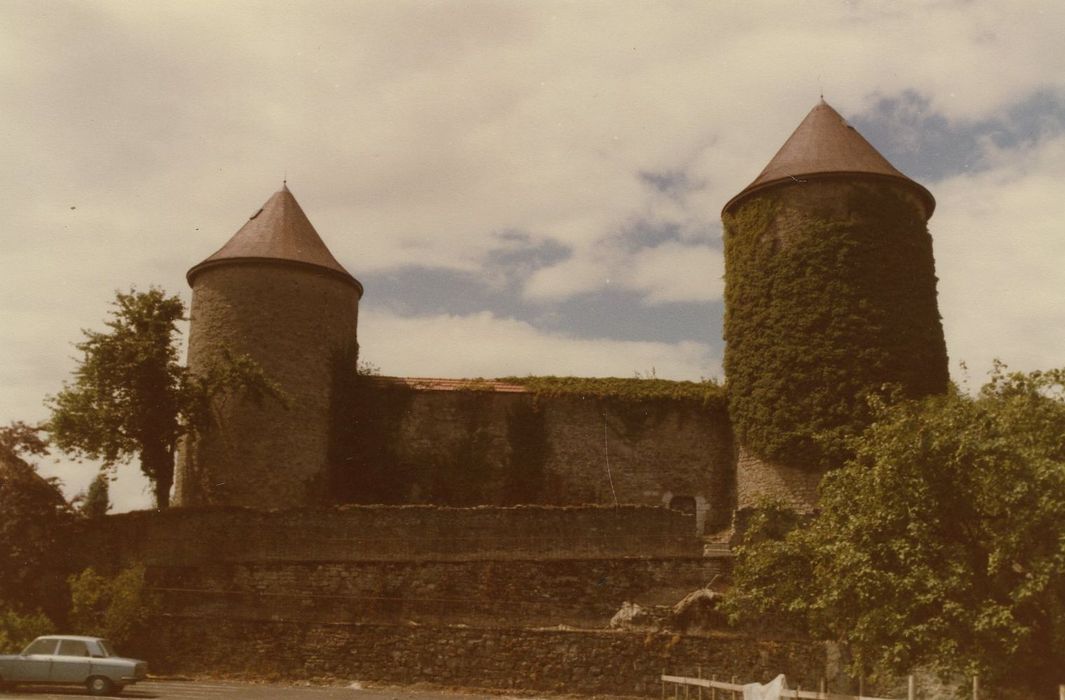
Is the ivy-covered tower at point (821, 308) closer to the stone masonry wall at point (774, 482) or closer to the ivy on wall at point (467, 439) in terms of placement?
the stone masonry wall at point (774, 482)

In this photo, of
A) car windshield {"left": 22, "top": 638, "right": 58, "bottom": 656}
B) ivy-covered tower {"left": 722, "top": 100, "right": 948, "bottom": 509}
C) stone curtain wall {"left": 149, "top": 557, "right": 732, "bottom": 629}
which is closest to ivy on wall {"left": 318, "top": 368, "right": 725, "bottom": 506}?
ivy-covered tower {"left": 722, "top": 100, "right": 948, "bottom": 509}

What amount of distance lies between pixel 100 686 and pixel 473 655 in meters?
6.39

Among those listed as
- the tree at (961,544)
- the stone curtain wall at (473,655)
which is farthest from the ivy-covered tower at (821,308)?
the tree at (961,544)

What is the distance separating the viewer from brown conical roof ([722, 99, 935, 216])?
28406 mm

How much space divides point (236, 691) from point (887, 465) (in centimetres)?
1139

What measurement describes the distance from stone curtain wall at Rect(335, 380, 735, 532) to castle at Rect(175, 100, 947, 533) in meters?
0.04

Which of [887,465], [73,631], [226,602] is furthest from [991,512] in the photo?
[73,631]

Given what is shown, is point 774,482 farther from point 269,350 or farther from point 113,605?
point 113,605

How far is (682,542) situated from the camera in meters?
24.5

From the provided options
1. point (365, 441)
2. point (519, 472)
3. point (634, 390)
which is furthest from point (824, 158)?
point (365, 441)

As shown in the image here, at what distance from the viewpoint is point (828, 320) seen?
90.0ft

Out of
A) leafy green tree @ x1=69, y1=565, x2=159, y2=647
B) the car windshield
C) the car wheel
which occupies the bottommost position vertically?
the car wheel

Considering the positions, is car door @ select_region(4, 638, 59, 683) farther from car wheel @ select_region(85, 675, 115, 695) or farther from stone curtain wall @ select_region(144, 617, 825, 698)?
stone curtain wall @ select_region(144, 617, 825, 698)

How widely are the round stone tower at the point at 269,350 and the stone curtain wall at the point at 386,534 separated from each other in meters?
3.07
